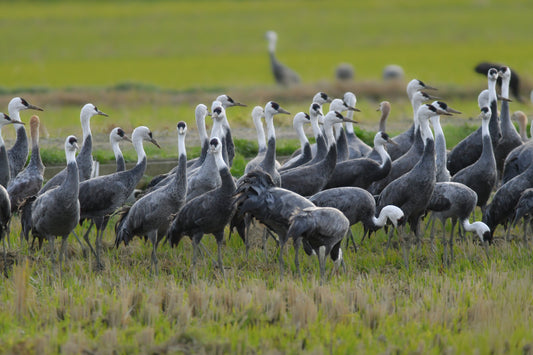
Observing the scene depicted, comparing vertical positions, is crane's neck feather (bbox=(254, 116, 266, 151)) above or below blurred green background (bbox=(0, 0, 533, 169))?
above

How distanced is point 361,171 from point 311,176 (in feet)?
2.28

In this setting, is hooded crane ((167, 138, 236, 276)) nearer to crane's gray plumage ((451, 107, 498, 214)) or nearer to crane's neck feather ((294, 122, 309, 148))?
crane's neck feather ((294, 122, 309, 148))

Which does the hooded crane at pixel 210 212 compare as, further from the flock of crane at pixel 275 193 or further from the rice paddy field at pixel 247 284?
the rice paddy field at pixel 247 284

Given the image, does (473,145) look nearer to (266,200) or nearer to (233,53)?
(266,200)

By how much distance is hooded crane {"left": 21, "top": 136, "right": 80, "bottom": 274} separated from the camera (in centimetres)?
851

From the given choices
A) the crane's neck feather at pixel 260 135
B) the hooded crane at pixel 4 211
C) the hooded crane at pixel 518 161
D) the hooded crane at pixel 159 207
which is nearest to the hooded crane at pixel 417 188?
the hooded crane at pixel 518 161

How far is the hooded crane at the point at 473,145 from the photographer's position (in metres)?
11.4

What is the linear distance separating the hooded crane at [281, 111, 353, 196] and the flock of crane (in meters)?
0.01

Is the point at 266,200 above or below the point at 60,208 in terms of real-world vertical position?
above

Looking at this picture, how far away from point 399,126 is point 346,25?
3368cm

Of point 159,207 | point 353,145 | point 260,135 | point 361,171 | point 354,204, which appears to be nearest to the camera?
point 159,207

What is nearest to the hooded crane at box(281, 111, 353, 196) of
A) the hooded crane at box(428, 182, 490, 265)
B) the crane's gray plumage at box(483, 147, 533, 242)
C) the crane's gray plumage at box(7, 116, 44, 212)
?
the hooded crane at box(428, 182, 490, 265)

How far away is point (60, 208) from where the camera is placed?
849 cm

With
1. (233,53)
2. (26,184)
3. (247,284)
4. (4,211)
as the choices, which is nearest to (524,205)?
(247,284)
